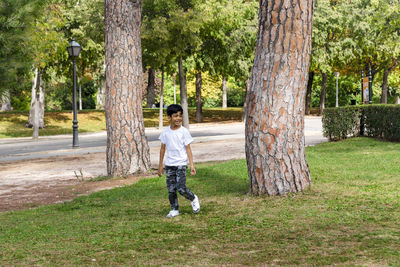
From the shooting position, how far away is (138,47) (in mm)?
12609

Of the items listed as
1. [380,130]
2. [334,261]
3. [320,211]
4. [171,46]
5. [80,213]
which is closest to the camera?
[334,261]

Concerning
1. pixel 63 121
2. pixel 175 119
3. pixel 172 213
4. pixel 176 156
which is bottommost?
pixel 172 213

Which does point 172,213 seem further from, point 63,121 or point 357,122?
point 63,121

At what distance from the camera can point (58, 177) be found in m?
13.3

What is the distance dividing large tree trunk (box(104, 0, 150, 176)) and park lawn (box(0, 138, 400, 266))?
8.84 ft

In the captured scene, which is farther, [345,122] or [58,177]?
[345,122]

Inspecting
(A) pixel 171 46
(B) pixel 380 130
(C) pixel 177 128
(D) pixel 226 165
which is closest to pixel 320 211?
(C) pixel 177 128

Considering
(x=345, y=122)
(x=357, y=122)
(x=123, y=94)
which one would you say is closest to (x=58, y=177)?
(x=123, y=94)

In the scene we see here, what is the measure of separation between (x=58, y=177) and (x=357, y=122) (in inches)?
446

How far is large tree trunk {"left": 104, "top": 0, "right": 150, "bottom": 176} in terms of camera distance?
Answer: 40.1ft

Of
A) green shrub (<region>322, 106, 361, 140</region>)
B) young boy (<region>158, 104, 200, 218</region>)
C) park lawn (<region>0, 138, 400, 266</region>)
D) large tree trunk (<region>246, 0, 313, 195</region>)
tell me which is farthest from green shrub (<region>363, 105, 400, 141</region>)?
young boy (<region>158, 104, 200, 218</region>)

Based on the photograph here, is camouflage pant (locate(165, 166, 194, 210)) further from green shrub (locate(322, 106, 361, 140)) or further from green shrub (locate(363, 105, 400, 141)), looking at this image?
green shrub (locate(322, 106, 361, 140))

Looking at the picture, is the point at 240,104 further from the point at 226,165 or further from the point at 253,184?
the point at 253,184

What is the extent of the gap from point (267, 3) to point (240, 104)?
6352 cm
